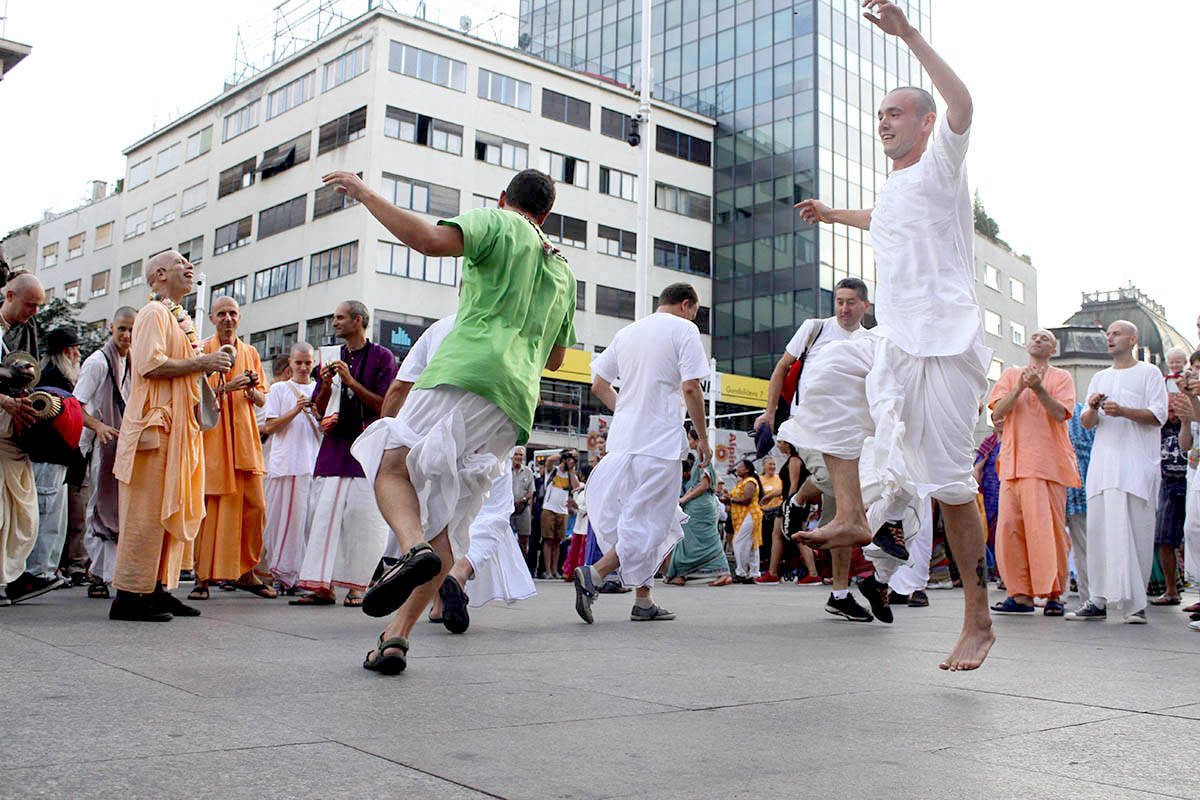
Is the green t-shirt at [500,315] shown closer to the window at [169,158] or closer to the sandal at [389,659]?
the sandal at [389,659]

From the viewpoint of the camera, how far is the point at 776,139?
2087 inches

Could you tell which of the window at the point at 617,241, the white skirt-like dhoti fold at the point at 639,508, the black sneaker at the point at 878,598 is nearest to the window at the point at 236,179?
the window at the point at 617,241

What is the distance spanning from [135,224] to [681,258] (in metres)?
29.5

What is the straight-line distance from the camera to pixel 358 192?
3.82 metres

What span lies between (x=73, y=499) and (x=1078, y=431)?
9427mm

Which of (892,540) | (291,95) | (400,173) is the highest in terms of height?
(291,95)

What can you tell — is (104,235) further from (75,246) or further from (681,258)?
(681,258)

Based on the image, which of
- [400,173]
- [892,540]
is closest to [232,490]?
[892,540]

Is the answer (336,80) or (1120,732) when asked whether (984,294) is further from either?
(1120,732)

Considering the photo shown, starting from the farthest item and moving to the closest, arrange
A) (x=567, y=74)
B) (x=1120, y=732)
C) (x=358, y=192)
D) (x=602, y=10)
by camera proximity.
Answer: (x=602, y=10), (x=567, y=74), (x=358, y=192), (x=1120, y=732)

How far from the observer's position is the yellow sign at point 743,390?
50.9 metres

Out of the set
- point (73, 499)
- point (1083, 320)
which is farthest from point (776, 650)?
point (1083, 320)

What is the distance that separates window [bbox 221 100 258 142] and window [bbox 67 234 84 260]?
17512 mm

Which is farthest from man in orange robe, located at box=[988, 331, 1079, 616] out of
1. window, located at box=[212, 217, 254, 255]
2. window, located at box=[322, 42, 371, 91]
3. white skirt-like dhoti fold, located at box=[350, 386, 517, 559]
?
window, located at box=[212, 217, 254, 255]
